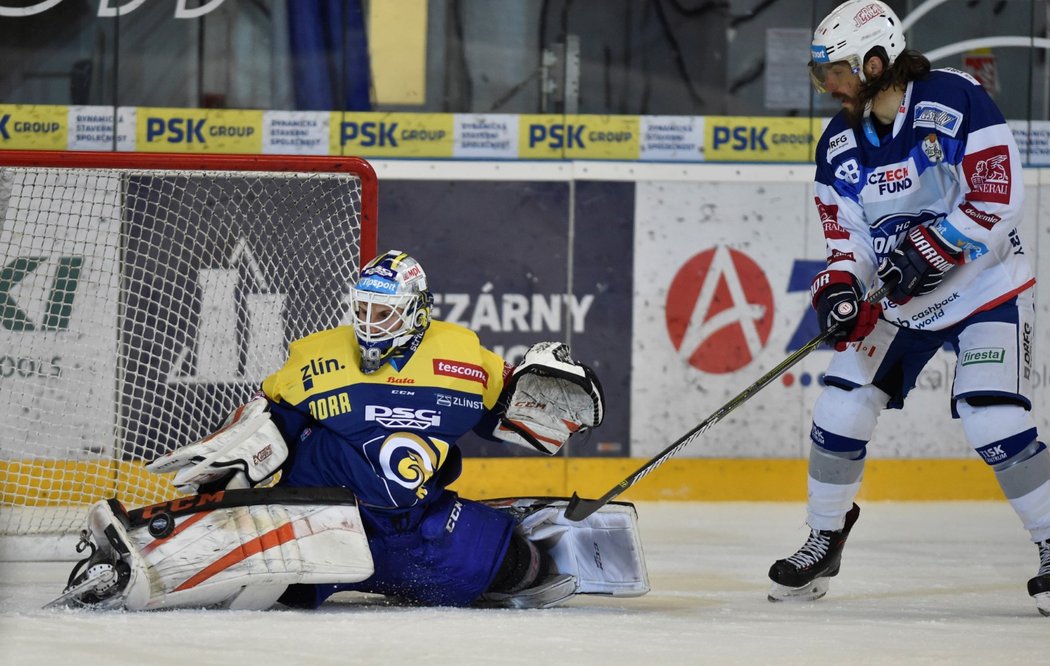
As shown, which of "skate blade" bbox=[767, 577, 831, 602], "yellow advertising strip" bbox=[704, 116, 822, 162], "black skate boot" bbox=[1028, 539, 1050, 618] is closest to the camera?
"black skate boot" bbox=[1028, 539, 1050, 618]

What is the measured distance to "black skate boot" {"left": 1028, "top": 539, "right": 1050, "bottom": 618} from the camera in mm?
3479

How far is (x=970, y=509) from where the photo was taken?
5.68 meters

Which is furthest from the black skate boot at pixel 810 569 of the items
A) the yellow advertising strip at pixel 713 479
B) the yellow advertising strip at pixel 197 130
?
the yellow advertising strip at pixel 197 130

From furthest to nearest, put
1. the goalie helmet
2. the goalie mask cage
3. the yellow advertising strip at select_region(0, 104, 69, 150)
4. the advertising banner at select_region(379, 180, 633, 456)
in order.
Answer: the advertising banner at select_region(379, 180, 633, 456) < the yellow advertising strip at select_region(0, 104, 69, 150) < the goalie mask cage < the goalie helmet

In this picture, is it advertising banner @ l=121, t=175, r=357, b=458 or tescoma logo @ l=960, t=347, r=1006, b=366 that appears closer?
tescoma logo @ l=960, t=347, r=1006, b=366

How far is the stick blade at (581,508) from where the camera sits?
355cm

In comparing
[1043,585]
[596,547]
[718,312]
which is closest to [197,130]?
[718,312]

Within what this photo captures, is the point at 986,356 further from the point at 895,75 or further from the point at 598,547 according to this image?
the point at 598,547

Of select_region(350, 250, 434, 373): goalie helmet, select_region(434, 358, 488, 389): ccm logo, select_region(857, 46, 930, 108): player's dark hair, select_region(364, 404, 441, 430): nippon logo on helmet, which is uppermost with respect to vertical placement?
select_region(857, 46, 930, 108): player's dark hair

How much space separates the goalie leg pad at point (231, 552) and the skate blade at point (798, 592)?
1053 millimetres

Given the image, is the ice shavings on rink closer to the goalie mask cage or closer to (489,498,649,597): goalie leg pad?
(489,498,649,597): goalie leg pad

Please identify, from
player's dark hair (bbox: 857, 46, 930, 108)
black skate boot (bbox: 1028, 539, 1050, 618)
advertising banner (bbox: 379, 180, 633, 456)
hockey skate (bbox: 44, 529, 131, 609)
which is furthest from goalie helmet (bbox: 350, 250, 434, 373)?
advertising banner (bbox: 379, 180, 633, 456)

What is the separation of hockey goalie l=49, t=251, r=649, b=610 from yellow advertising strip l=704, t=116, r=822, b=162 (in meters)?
2.54

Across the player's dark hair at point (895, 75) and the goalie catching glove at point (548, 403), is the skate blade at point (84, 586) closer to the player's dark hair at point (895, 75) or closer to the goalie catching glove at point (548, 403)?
the goalie catching glove at point (548, 403)
